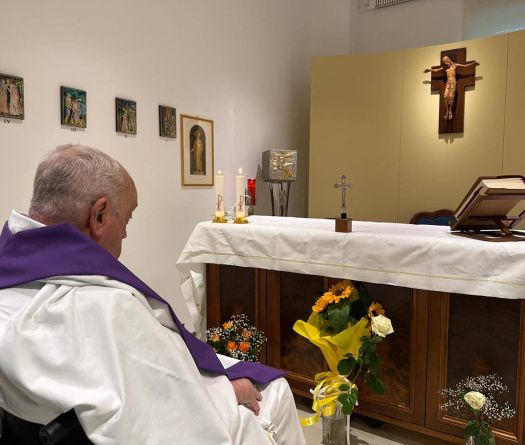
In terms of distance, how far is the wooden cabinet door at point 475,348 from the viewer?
1966 millimetres

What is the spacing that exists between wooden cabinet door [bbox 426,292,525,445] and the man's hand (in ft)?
3.43

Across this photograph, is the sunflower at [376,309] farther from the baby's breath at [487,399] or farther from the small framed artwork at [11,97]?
the small framed artwork at [11,97]

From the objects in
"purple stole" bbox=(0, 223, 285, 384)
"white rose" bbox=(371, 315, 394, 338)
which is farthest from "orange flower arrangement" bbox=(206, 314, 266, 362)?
"purple stole" bbox=(0, 223, 285, 384)

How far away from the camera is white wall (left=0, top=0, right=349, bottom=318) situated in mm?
2682

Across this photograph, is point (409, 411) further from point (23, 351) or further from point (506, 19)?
point (506, 19)

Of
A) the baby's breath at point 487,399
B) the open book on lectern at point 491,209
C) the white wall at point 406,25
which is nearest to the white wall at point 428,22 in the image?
the white wall at point 406,25

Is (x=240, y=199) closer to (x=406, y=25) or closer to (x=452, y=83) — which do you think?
(x=452, y=83)

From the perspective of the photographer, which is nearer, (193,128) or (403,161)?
(193,128)

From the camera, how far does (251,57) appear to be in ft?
15.7

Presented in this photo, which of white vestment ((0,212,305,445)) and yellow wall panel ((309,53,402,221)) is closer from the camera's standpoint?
white vestment ((0,212,305,445))

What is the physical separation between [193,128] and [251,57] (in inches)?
52.0

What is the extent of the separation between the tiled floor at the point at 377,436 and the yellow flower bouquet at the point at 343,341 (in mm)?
315

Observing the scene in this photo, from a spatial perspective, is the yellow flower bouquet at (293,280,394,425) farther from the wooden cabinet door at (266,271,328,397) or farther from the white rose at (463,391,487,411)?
the white rose at (463,391,487,411)

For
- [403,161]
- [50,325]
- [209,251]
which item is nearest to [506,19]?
[403,161]
